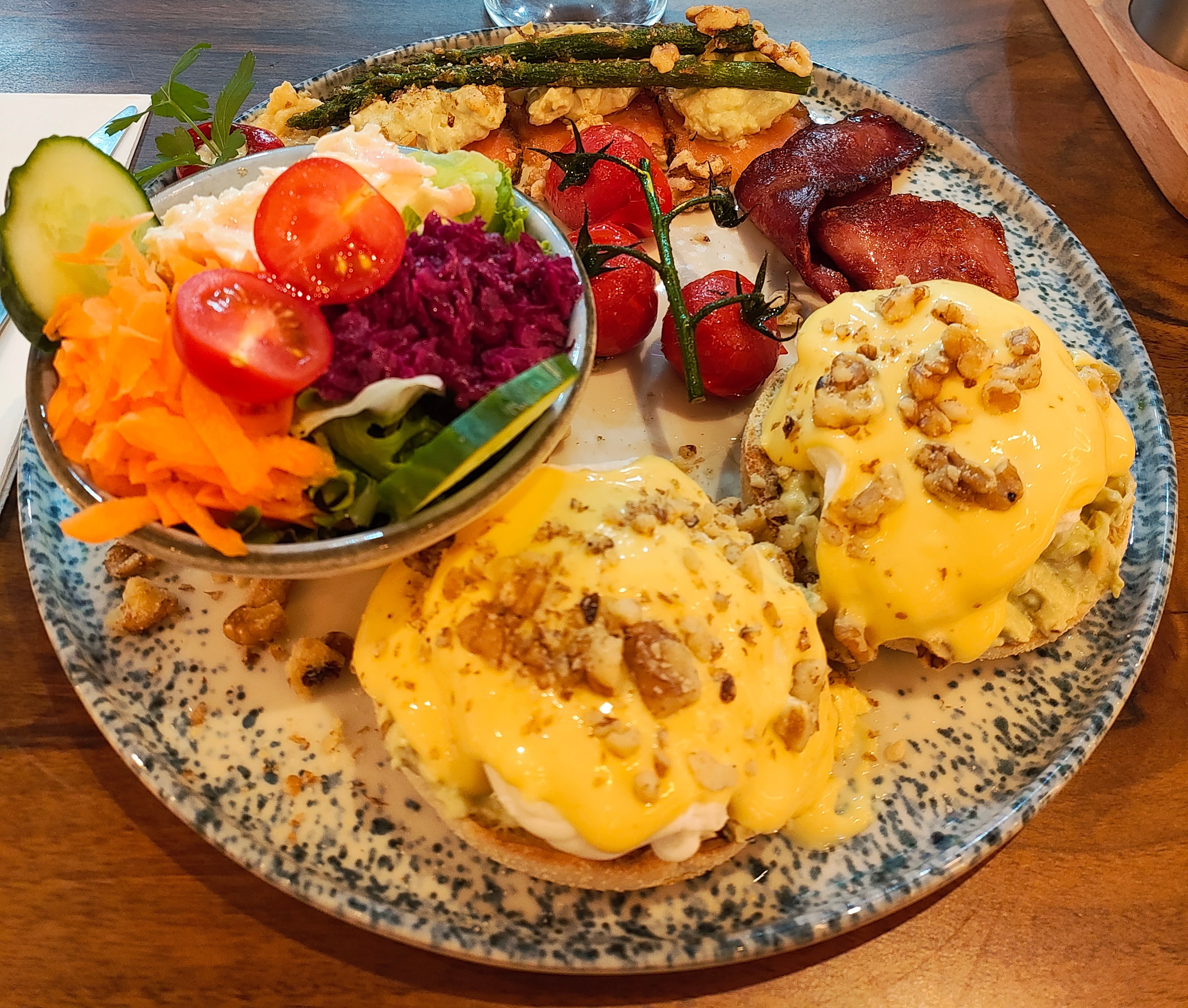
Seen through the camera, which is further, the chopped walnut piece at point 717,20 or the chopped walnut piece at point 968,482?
the chopped walnut piece at point 717,20

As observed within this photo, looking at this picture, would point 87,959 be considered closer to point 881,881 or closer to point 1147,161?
point 881,881

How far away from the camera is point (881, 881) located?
1.57 metres

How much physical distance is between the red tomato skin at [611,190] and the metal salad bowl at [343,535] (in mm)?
1122

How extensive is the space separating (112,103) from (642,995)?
3.45 metres

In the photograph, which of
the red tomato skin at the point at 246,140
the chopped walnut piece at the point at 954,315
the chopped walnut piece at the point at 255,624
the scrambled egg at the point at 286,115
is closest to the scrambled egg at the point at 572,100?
the scrambled egg at the point at 286,115

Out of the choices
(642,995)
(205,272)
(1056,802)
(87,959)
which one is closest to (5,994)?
(87,959)

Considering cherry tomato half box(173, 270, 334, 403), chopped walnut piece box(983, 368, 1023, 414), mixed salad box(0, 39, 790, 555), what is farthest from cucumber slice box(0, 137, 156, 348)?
chopped walnut piece box(983, 368, 1023, 414)

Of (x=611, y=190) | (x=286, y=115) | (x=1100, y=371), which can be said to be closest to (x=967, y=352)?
(x=1100, y=371)

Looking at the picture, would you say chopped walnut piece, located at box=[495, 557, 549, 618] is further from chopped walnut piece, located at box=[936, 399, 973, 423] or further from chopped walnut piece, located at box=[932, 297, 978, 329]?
chopped walnut piece, located at box=[932, 297, 978, 329]

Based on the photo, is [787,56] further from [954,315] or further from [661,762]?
[661,762]

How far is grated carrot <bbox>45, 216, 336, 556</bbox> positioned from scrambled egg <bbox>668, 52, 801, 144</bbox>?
7.10 ft

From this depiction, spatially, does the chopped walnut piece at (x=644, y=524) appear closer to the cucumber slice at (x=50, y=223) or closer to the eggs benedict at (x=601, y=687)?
the eggs benedict at (x=601, y=687)

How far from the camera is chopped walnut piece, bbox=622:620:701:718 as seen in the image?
1454 millimetres

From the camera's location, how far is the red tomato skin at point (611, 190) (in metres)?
2.65
